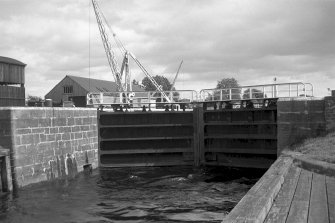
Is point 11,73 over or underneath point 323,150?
over

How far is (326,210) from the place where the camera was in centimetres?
454

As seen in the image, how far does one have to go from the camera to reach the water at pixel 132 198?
352 inches

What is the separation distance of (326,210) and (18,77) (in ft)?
86.9

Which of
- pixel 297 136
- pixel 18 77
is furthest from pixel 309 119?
pixel 18 77

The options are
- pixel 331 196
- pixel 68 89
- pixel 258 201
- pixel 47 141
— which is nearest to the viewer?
pixel 258 201

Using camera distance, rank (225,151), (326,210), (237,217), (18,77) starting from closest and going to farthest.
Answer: (237,217) → (326,210) → (225,151) → (18,77)

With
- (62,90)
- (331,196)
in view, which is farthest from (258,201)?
(62,90)

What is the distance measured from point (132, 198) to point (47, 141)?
4543 millimetres

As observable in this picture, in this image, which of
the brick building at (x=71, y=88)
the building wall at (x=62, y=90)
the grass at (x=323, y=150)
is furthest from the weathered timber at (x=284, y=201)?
the building wall at (x=62, y=90)

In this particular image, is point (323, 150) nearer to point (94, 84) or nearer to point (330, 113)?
point (330, 113)

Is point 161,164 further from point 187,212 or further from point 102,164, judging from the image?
point 187,212

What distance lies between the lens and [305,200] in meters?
5.02

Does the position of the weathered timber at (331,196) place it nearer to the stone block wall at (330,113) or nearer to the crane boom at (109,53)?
the stone block wall at (330,113)

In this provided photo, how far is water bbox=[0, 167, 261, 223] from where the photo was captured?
8.95 metres
